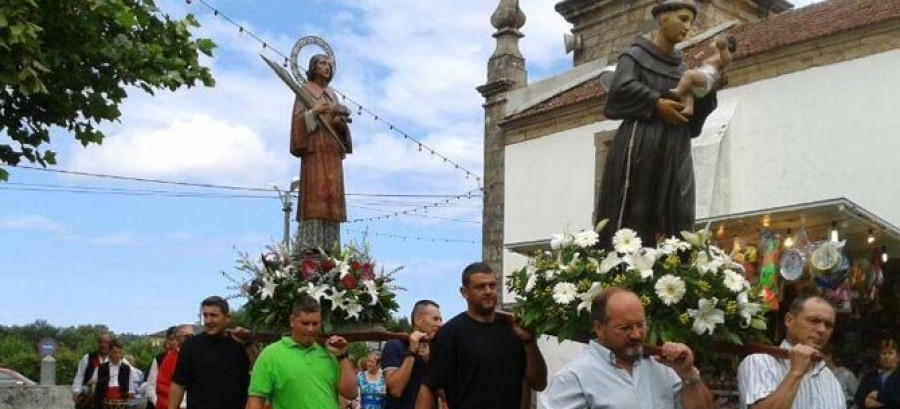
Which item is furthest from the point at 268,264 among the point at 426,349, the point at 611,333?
the point at 611,333

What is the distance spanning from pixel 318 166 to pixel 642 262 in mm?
4920

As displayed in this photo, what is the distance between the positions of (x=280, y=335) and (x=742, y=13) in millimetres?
17353

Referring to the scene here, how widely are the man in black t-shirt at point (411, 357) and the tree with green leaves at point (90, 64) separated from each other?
432 centimetres

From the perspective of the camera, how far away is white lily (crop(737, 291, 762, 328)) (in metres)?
4.61

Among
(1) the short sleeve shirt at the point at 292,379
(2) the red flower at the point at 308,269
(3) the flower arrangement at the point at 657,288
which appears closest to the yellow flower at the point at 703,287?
(3) the flower arrangement at the point at 657,288

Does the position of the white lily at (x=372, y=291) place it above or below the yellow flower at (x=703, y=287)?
above

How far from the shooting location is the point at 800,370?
4.07 m

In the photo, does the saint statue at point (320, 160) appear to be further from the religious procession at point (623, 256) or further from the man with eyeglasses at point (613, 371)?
the man with eyeglasses at point (613, 371)

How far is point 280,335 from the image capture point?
22.9ft

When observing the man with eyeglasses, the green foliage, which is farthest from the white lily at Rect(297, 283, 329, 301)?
the green foliage

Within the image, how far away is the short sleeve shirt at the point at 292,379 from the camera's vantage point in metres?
5.98

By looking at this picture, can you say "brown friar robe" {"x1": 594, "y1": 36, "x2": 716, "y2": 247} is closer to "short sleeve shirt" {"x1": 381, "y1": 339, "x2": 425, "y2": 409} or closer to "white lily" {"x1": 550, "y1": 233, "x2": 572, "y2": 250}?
"white lily" {"x1": 550, "y1": 233, "x2": 572, "y2": 250}

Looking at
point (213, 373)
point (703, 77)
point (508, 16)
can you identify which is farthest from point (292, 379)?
point (508, 16)

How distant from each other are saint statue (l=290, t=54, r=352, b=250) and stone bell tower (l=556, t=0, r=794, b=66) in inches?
493
